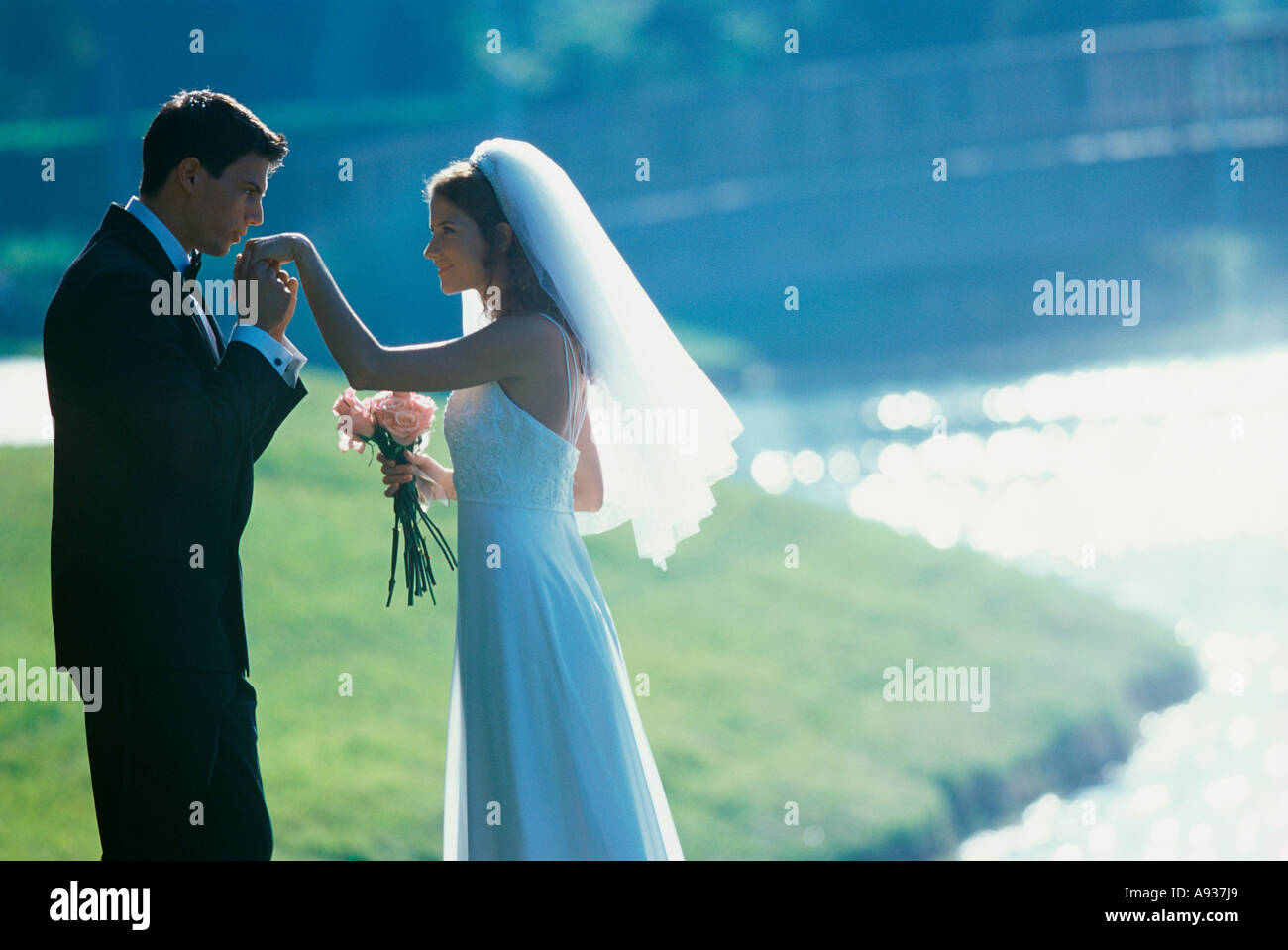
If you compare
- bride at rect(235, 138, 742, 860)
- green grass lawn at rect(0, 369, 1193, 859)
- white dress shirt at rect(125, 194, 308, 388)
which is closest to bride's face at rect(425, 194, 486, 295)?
bride at rect(235, 138, 742, 860)

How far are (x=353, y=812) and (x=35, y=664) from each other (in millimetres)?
1546

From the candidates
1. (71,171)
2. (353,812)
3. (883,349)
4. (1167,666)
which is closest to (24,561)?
(353,812)

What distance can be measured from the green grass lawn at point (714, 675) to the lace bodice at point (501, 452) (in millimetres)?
2231

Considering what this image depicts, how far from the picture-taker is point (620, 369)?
9.12ft

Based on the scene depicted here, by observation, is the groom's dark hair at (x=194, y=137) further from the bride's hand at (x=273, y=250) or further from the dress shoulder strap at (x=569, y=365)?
the dress shoulder strap at (x=569, y=365)

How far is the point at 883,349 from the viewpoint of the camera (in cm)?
1450

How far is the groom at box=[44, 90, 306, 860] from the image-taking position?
2.23 m

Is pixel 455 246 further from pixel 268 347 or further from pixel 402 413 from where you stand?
pixel 268 347

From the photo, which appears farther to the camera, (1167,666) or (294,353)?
(1167,666)

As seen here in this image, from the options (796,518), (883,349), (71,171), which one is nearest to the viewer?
(796,518)

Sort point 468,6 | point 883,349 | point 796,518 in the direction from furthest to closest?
point 468,6 → point 883,349 → point 796,518

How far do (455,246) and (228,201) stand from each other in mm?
467

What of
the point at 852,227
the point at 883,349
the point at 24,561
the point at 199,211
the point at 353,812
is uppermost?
the point at 852,227

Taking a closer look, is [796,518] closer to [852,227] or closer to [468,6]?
[852,227]
